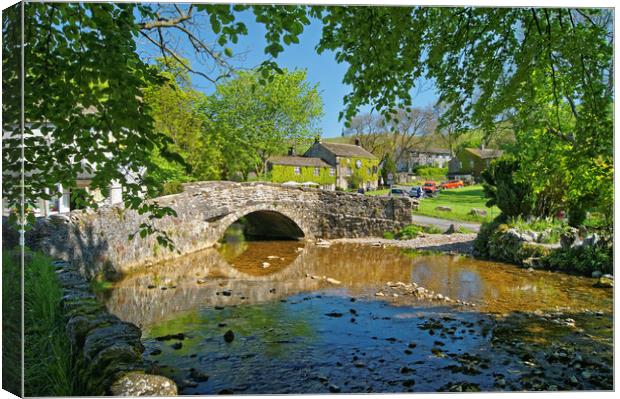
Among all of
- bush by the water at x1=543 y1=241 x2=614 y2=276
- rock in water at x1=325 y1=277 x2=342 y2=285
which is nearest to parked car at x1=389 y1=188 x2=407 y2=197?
rock in water at x1=325 y1=277 x2=342 y2=285

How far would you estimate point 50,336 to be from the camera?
3270mm

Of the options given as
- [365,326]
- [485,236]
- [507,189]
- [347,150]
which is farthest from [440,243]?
[347,150]

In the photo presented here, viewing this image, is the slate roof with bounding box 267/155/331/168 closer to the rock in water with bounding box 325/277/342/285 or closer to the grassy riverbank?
the grassy riverbank

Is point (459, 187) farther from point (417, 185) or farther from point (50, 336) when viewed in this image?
point (50, 336)

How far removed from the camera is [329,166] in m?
4.99

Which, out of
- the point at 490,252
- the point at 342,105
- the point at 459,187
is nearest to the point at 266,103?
the point at 342,105

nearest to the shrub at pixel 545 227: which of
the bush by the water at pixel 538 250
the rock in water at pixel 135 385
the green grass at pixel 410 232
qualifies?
the bush by the water at pixel 538 250

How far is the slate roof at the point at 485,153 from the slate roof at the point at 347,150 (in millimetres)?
1104

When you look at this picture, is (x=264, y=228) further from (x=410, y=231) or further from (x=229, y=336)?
(x=229, y=336)

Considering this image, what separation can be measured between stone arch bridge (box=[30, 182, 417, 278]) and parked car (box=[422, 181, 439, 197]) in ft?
0.80

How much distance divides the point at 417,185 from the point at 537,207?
3337 mm

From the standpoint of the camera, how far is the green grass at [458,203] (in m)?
5.28

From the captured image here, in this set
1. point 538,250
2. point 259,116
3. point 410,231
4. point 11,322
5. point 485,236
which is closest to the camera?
point 11,322

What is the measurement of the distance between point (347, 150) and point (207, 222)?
5.32 meters
